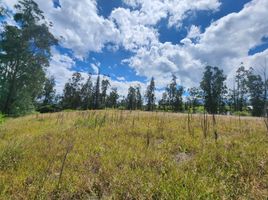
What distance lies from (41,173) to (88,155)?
1174 mm

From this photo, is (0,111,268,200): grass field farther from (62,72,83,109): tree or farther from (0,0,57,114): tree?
(62,72,83,109): tree

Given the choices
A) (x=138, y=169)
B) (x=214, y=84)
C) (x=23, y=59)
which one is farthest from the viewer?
(x=214, y=84)

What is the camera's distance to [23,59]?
1085 inches

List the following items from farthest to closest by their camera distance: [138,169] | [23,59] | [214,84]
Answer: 1. [214,84]
2. [23,59]
3. [138,169]

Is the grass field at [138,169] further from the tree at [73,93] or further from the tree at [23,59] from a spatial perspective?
the tree at [73,93]

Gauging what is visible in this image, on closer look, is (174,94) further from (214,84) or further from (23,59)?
(23,59)

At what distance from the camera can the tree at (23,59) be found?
26484 mm

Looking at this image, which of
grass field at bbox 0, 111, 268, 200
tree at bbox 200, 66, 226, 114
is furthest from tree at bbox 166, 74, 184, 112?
grass field at bbox 0, 111, 268, 200

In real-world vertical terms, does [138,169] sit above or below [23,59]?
below

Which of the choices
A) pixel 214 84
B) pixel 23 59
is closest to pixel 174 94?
pixel 214 84

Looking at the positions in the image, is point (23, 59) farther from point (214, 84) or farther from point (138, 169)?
point (214, 84)

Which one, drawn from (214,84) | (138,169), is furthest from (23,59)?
(214,84)

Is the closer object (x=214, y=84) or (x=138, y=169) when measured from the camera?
(x=138, y=169)

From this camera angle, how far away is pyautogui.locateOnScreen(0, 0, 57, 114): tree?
86.9 ft
